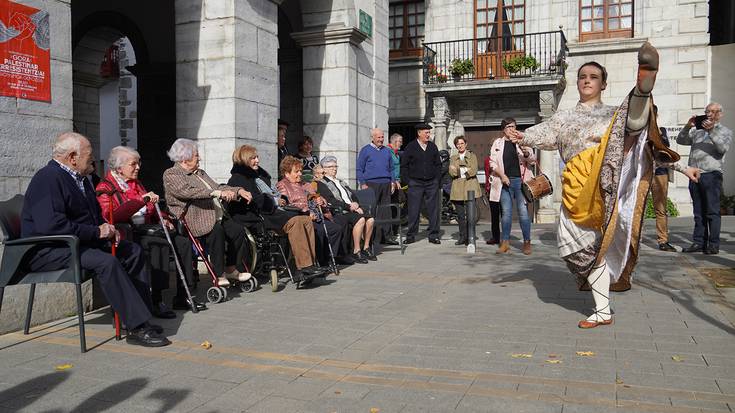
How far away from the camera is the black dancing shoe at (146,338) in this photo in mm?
4840

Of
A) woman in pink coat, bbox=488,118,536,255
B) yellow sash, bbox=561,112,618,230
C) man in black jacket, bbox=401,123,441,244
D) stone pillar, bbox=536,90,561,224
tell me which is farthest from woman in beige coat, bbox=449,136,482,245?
stone pillar, bbox=536,90,561,224

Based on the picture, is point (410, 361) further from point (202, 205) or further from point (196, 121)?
point (196, 121)

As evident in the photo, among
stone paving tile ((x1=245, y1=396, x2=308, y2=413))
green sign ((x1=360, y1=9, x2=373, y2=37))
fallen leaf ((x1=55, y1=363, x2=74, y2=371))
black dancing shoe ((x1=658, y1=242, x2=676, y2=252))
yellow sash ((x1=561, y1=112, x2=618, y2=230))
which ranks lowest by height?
stone paving tile ((x1=245, y1=396, x2=308, y2=413))

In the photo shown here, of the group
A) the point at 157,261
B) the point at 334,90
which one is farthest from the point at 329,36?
the point at 157,261

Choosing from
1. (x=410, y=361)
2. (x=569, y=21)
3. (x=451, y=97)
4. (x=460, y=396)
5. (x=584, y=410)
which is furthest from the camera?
(x=451, y=97)

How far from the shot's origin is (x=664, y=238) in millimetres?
10328

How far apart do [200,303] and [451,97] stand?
630 inches

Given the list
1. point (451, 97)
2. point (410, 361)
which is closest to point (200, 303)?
point (410, 361)

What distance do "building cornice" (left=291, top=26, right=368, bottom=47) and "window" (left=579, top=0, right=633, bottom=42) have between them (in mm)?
10289

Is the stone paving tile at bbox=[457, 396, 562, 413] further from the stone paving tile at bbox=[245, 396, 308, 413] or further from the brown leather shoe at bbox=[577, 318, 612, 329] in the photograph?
the brown leather shoe at bbox=[577, 318, 612, 329]

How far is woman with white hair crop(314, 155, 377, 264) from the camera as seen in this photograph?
8.96 m

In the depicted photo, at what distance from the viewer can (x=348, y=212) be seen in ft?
30.0

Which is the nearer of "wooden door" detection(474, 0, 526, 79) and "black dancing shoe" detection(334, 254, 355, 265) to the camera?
"black dancing shoe" detection(334, 254, 355, 265)

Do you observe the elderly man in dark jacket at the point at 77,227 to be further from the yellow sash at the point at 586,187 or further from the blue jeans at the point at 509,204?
the blue jeans at the point at 509,204
